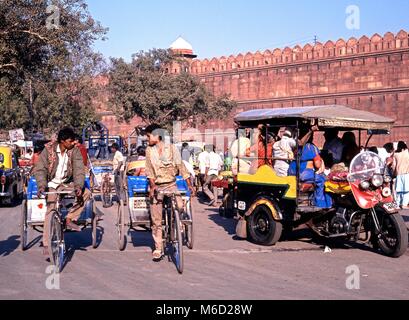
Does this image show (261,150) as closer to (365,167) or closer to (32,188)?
(365,167)

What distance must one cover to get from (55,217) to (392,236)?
4224 mm

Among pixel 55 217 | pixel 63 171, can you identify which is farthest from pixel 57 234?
pixel 63 171

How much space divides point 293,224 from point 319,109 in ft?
5.64

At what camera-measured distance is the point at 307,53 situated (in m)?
40.6

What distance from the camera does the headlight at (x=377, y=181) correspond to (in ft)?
28.2

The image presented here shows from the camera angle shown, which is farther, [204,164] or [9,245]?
[204,164]

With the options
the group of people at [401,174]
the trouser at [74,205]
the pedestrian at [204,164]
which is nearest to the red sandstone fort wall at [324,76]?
the pedestrian at [204,164]

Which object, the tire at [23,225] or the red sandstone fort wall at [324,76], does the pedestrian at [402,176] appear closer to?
the tire at [23,225]

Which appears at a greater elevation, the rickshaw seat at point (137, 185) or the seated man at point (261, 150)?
the seated man at point (261, 150)

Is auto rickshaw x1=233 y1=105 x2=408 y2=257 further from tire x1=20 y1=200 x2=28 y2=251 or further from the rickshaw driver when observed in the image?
tire x1=20 y1=200 x2=28 y2=251

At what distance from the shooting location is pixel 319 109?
9.46 m

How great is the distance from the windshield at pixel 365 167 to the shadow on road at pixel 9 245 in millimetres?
4681
